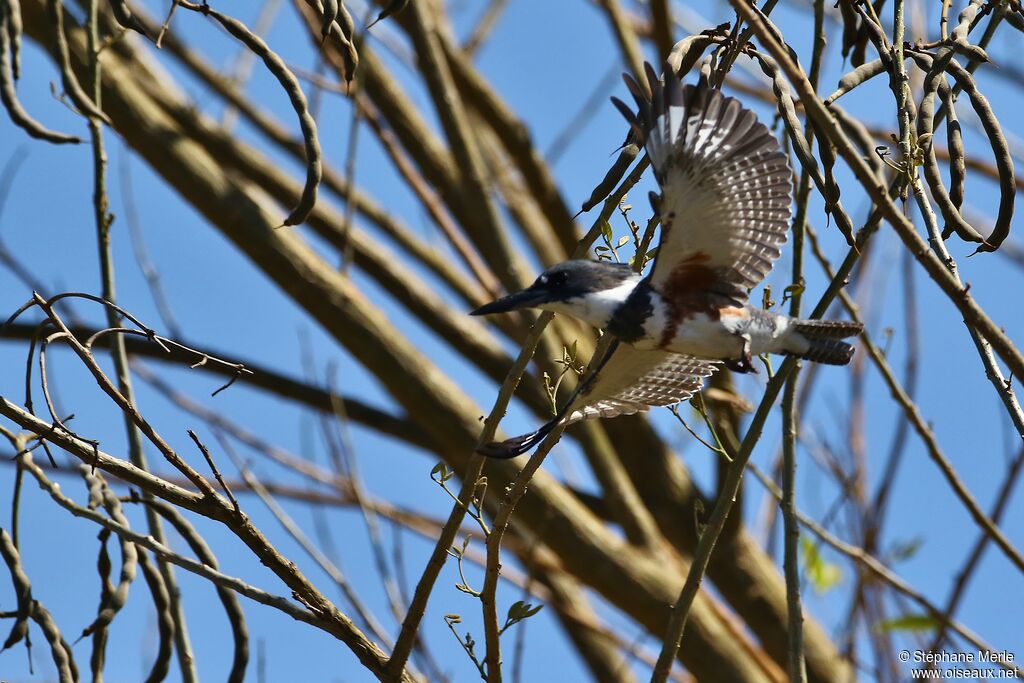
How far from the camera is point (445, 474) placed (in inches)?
72.9

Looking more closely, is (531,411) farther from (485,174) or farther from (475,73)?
(475,73)

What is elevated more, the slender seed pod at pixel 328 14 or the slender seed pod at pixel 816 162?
the slender seed pod at pixel 328 14

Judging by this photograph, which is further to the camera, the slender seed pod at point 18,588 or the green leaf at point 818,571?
the green leaf at point 818,571

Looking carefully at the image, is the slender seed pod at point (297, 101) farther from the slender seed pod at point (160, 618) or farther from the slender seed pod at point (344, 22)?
the slender seed pod at point (160, 618)

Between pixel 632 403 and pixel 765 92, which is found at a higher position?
pixel 765 92

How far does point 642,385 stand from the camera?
7.81 feet

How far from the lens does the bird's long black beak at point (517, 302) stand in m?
1.99

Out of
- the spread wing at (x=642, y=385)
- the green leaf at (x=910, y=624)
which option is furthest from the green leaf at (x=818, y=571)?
the spread wing at (x=642, y=385)

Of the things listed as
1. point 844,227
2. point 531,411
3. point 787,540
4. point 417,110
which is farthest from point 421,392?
point 844,227

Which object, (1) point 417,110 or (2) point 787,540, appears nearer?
(2) point 787,540

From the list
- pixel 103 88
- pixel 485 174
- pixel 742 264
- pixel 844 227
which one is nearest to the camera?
pixel 844 227

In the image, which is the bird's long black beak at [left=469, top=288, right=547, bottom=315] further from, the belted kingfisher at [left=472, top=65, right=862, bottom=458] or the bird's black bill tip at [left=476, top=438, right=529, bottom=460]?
the bird's black bill tip at [left=476, top=438, right=529, bottom=460]

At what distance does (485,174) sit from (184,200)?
95 centimetres

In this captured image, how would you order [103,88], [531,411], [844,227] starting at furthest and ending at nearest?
1. [531,411]
2. [103,88]
3. [844,227]
